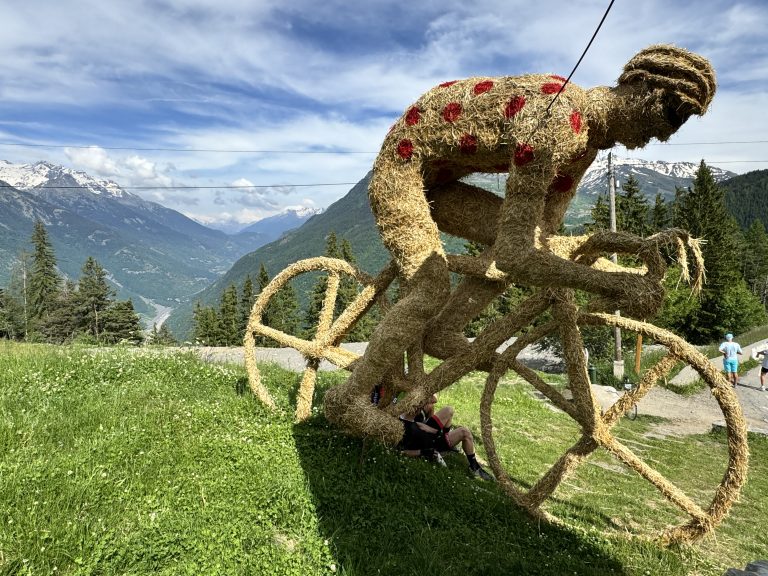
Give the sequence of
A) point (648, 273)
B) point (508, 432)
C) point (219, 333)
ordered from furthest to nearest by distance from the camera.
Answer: point (219, 333) → point (508, 432) → point (648, 273)

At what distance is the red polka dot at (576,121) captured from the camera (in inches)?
148

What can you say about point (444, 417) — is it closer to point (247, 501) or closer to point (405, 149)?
point (247, 501)

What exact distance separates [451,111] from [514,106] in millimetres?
601

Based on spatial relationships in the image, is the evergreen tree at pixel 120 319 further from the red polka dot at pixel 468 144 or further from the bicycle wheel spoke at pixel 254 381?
the red polka dot at pixel 468 144

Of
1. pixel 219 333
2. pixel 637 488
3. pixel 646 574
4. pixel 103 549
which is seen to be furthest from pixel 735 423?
pixel 219 333

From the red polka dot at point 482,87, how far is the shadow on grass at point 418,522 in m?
4.06

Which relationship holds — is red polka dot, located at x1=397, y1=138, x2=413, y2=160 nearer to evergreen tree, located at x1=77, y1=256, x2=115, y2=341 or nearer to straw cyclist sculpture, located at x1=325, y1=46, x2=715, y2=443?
straw cyclist sculpture, located at x1=325, y1=46, x2=715, y2=443

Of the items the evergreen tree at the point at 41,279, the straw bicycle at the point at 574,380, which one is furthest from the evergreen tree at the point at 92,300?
the straw bicycle at the point at 574,380

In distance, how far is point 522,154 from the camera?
12.3ft

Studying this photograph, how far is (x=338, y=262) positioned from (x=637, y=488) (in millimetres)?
5932

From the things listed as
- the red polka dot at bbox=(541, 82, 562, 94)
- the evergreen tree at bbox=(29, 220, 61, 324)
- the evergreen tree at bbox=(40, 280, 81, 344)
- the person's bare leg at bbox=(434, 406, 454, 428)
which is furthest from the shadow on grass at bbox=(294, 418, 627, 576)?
the evergreen tree at bbox=(29, 220, 61, 324)

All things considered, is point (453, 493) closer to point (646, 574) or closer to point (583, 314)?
point (646, 574)

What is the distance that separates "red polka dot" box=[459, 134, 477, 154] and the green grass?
3583mm

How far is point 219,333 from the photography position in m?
53.8
